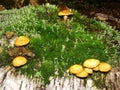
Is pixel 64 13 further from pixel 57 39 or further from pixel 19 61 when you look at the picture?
pixel 19 61

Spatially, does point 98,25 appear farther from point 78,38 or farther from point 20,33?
point 20,33

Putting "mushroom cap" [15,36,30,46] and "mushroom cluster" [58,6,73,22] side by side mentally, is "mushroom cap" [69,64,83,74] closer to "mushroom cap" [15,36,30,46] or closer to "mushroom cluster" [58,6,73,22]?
"mushroom cap" [15,36,30,46]

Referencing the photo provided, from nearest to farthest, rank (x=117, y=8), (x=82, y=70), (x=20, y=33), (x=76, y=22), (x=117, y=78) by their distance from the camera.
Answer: (x=82, y=70) < (x=117, y=78) < (x=20, y=33) < (x=76, y=22) < (x=117, y=8)


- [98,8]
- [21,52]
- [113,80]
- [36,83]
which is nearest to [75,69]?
[36,83]

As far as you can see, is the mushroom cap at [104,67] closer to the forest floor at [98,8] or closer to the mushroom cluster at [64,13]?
the mushroom cluster at [64,13]

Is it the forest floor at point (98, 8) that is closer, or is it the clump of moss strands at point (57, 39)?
the clump of moss strands at point (57, 39)

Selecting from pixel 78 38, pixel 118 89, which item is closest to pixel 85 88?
pixel 118 89

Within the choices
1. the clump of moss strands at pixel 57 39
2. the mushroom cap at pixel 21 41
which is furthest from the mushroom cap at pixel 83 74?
the mushroom cap at pixel 21 41
